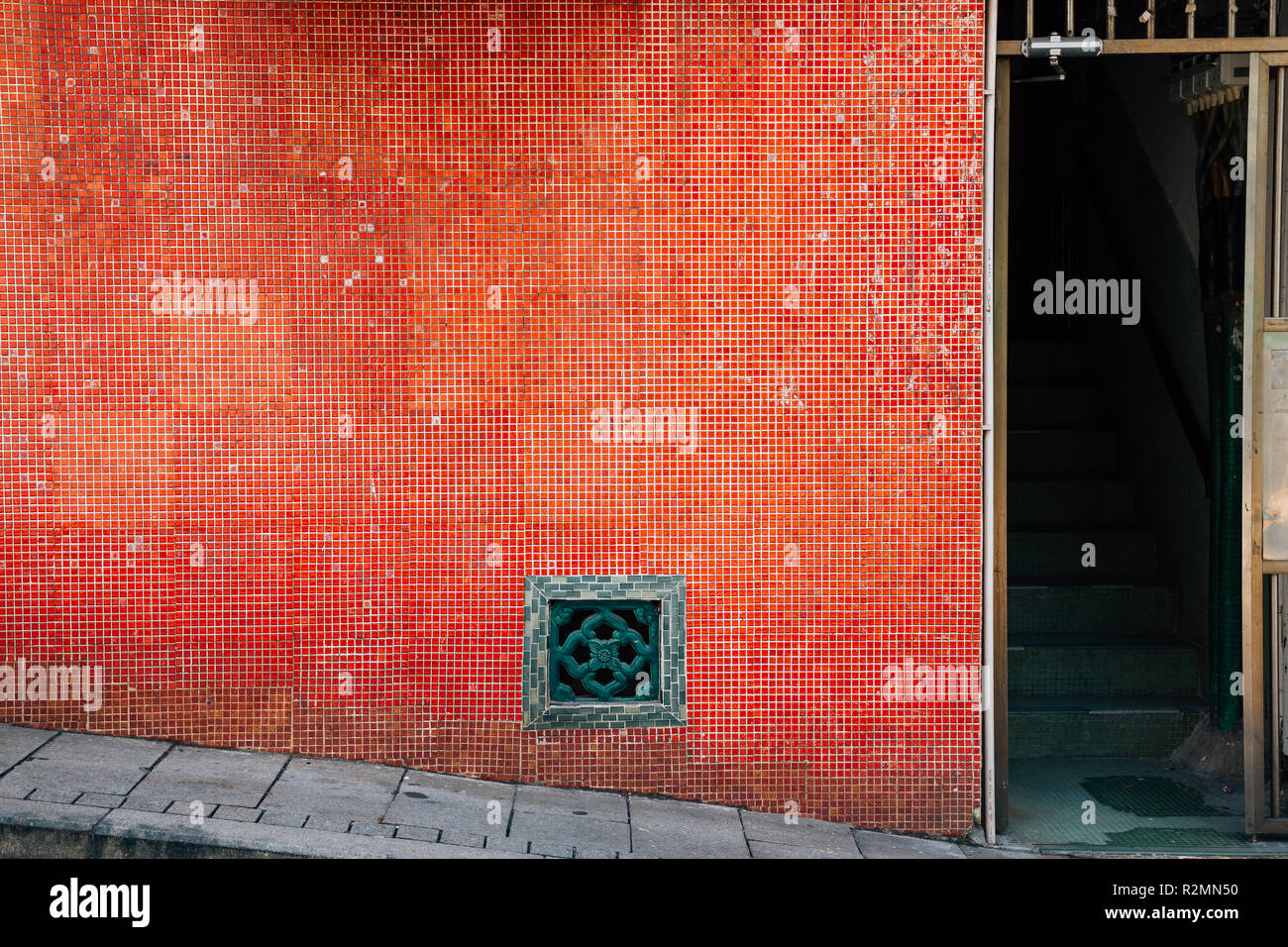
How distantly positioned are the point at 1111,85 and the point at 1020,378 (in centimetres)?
235

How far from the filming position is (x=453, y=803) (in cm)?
588

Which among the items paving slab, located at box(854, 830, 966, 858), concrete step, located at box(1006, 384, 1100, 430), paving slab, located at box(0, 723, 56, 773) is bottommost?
paving slab, located at box(854, 830, 966, 858)

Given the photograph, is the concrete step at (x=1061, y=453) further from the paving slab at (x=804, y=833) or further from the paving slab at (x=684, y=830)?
the paving slab at (x=684, y=830)

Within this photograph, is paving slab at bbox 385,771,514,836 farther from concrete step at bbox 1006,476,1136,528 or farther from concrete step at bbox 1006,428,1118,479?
concrete step at bbox 1006,428,1118,479

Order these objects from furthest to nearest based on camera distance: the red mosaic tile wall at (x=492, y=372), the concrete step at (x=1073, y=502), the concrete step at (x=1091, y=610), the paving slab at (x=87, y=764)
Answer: the concrete step at (x=1073, y=502) < the concrete step at (x=1091, y=610) < the red mosaic tile wall at (x=492, y=372) < the paving slab at (x=87, y=764)

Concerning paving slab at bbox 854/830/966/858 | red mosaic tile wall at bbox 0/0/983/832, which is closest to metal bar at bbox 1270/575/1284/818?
red mosaic tile wall at bbox 0/0/983/832

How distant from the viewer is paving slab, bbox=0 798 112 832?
5.15m

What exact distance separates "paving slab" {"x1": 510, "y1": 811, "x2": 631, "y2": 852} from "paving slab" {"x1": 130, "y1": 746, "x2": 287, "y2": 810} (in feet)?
4.12

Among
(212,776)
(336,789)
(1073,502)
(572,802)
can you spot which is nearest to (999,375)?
(1073,502)

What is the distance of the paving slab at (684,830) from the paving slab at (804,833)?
85 millimetres

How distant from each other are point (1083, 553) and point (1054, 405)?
4.62 ft

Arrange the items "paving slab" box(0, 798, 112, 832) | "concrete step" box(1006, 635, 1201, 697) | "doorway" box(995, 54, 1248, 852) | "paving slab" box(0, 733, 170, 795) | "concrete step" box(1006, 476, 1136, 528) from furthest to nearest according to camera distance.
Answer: "concrete step" box(1006, 476, 1136, 528) < "concrete step" box(1006, 635, 1201, 697) < "doorway" box(995, 54, 1248, 852) < "paving slab" box(0, 733, 170, 795) < "paving slab" box(0, 798, 112, 832)

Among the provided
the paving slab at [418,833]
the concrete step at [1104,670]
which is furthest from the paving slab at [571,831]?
the concrete step at [1104,670]

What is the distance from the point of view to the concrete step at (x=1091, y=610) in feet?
26.1
